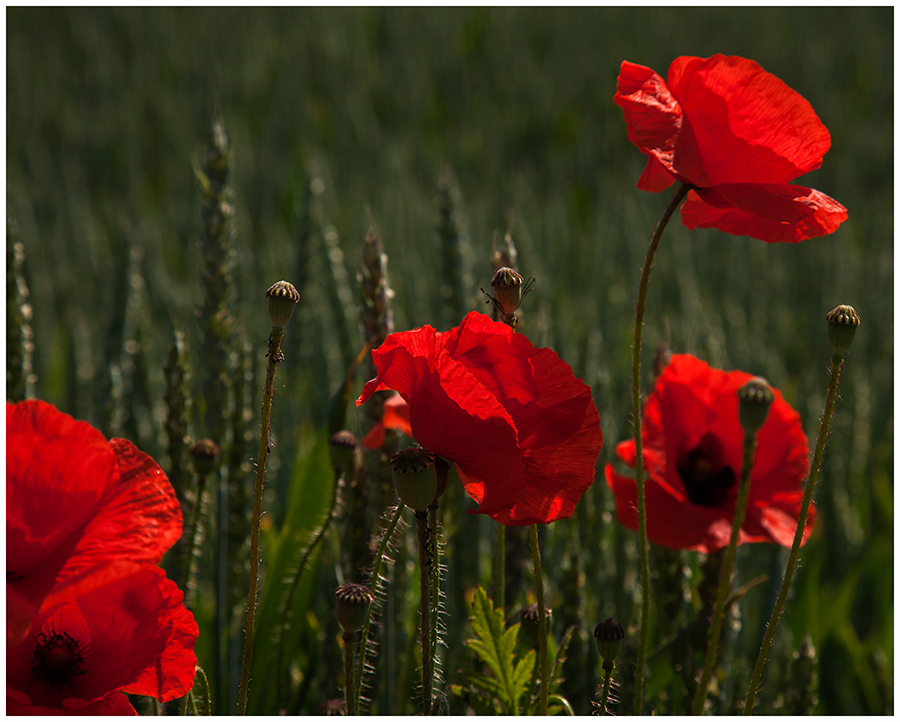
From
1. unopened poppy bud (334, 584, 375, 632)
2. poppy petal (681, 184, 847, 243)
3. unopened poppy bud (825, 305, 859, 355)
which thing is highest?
poppy petal (681, 184, 847, 243)

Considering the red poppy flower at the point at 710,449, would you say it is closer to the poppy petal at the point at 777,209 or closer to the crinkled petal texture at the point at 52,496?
the poppy petal at the point at 777,209

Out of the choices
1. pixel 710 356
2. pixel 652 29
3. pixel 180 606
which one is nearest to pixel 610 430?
pixel 710 356

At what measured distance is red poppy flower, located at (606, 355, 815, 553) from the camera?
512 millimetres

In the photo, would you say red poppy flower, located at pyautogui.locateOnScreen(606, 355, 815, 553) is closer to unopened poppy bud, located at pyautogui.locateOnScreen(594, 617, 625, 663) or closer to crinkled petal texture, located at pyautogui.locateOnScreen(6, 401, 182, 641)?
unopened poppy bud, located at pyautogui.locateOnScreen(594, 617, 625, 663)

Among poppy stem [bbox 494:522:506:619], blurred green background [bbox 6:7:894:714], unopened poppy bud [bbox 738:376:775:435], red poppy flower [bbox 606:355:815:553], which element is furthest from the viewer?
blurred green background [bbox 6:7:894:714]

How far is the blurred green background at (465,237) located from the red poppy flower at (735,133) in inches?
8.1

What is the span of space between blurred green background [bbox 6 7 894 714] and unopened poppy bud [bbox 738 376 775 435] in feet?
0.80

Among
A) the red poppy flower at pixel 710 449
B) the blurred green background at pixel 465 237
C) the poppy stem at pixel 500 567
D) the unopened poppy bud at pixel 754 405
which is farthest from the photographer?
the blurred green background at pixel 465 237

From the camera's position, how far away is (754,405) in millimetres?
293

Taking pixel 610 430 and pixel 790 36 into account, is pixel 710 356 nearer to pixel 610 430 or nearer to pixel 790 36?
pixel 610 430

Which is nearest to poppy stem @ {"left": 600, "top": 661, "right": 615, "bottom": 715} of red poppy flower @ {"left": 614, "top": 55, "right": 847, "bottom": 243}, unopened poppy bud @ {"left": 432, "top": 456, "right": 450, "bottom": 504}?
unopened poppy bud @ {"left": 432, "top": 456, "right": 450, "bottom": 504}

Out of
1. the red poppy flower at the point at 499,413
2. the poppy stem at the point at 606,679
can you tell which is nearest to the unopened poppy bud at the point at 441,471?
the red poppy flower at the point at 499,413

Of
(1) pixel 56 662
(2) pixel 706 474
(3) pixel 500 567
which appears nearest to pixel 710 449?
(2) pixel 706 474

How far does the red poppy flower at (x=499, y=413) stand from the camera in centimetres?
33
